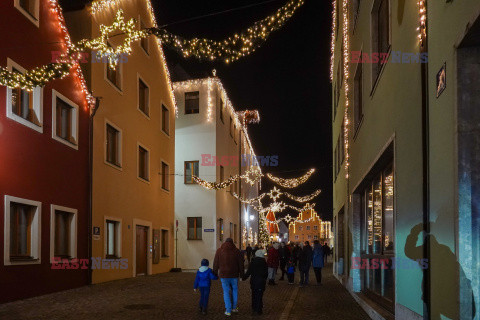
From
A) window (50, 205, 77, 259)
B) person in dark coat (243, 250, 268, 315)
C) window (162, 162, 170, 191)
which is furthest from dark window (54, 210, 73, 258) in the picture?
window (162, 162, 170, 191)

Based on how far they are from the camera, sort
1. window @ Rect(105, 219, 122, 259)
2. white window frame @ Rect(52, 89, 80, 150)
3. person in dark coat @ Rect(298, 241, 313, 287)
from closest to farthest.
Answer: white window frame @ Rect(52, 89, 80, 150)
window @ Rect(105, 219, 122, 259)
person in dark coat @ Rect(298, 241, 313, 287)

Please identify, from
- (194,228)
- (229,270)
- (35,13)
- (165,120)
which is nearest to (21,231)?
(35,13)

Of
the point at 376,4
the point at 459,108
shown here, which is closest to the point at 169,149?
the point at 376,4

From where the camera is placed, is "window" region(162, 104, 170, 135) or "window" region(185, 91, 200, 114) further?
"window" region(185, 91, 200, 114)

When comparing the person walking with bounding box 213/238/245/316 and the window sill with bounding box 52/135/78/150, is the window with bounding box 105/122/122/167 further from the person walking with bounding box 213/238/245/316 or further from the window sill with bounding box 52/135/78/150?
the person walking with bounding box 213/238/245/316

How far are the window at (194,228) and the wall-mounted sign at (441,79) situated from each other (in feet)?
89.6

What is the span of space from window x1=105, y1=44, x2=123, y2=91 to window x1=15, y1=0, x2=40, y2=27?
16.9ft

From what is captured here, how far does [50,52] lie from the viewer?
15.4 meters

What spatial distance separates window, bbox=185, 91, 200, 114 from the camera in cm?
3344

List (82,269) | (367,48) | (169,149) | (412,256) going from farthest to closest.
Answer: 1. (169,149)
2. (82,269)
3. (367,48)
4. (412,256)

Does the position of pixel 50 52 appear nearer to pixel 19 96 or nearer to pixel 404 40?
pixel 19 96

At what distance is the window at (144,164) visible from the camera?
2400 centimetres

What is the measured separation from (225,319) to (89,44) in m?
6.73

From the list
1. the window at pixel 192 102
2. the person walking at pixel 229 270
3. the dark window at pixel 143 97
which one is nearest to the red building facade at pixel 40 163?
the person walking at pixel 229 270
